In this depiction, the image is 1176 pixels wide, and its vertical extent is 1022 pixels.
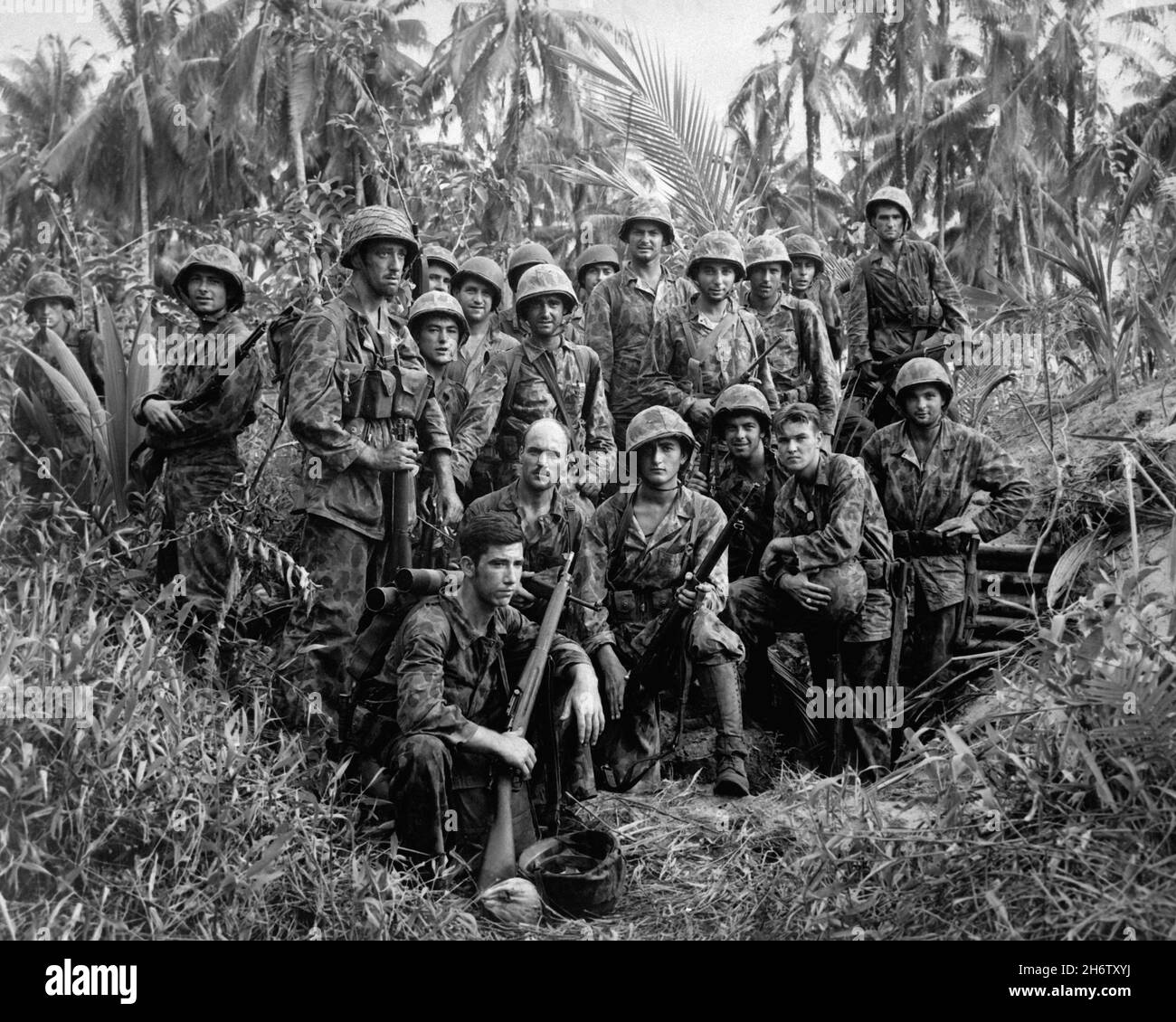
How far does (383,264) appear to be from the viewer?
226 inches

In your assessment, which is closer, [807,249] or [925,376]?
[925,376]

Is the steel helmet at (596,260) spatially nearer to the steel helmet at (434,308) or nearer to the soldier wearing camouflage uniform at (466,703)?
the steel helmet at (434,308)

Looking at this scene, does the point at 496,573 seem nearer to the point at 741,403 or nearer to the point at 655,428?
the point at 655,428

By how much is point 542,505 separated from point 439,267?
115 inches

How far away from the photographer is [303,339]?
5566 mm

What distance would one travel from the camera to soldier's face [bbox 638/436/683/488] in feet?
20.4

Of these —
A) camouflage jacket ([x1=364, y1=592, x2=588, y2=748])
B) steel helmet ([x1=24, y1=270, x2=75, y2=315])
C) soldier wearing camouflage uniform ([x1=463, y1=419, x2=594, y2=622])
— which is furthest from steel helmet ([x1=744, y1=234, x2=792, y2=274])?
steel helmet ([x1=24, y1=270, x2=75, y2=315])

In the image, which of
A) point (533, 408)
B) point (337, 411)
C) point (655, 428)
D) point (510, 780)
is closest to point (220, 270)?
point (337, 411)

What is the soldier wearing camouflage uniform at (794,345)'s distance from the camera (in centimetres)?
783

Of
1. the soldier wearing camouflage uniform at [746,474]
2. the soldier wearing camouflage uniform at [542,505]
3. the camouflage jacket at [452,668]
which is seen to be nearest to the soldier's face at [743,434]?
the soldier wearing camouflage uniform at [746,474]

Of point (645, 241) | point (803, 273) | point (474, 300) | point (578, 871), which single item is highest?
point (803, 273)

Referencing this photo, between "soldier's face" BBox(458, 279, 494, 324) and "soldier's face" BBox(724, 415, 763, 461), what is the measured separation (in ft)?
6.45
